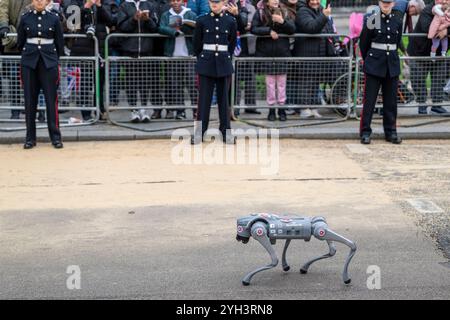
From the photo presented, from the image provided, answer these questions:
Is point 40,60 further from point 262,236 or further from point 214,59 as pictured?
point 262,236

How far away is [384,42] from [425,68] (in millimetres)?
1855

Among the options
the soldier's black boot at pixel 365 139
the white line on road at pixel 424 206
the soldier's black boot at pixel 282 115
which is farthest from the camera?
the soldier's black boot at pixel 282 115

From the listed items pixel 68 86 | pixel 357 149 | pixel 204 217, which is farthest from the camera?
pixel 68 86

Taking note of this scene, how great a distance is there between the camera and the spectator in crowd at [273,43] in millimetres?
13219

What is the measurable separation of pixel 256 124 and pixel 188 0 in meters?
2.25

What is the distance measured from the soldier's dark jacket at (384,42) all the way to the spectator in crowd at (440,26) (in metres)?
1.53

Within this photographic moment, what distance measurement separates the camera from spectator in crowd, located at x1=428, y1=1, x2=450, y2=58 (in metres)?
13.5

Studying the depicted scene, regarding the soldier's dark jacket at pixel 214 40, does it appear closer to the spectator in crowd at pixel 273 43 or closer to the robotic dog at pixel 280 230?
the spectator in crowd at pixel 273 43

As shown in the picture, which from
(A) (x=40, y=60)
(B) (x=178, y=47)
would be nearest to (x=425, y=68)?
(B) (x=178, y=47)

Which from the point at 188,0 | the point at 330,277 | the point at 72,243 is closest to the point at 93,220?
the point at 72,243

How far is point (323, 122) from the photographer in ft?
44.5

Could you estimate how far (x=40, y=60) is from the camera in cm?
1194

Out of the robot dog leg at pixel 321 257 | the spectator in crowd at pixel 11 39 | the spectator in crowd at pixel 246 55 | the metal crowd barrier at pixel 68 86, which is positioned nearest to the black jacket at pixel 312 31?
the spectator in crowd at pixel 246 55

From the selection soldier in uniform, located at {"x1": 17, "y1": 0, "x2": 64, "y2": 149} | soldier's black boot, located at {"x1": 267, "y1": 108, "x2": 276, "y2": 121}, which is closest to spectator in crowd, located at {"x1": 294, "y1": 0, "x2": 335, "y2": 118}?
soldier's black boot, located at {"x1": 267, "y1": 108, "x2": 276, "y2": 121}
